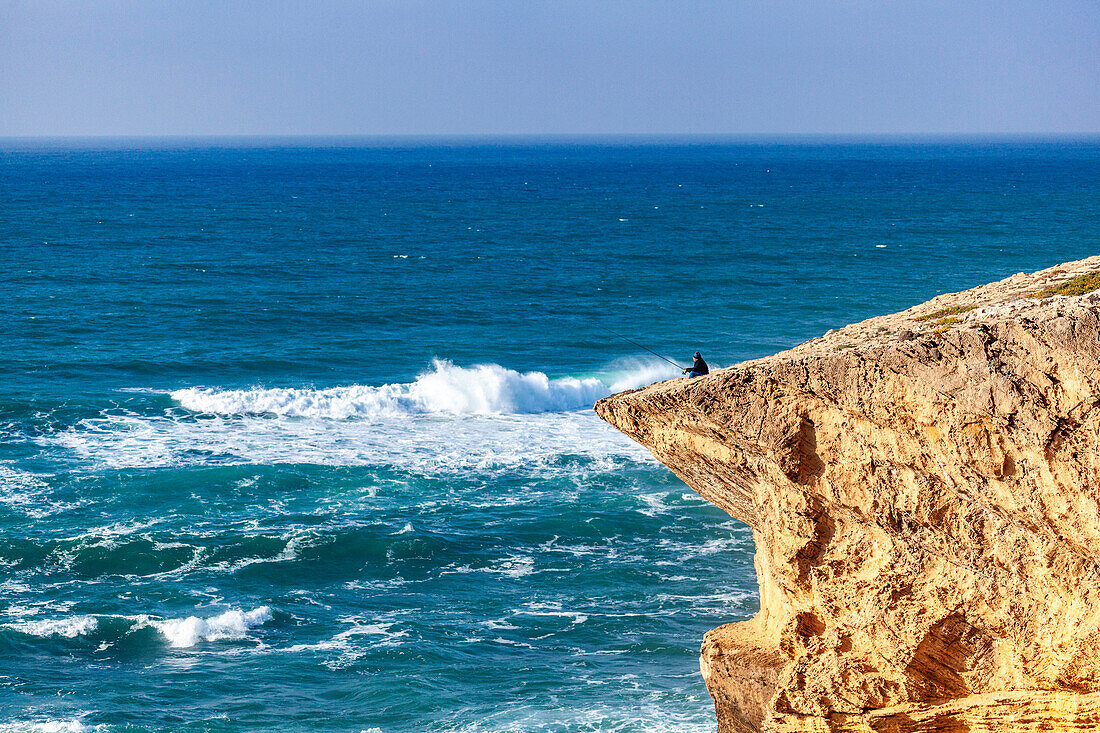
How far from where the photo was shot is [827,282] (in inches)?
2761

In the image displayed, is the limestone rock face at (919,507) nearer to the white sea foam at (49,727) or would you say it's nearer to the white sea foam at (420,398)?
the white sea foam at (49,727)

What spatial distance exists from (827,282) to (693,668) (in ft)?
170

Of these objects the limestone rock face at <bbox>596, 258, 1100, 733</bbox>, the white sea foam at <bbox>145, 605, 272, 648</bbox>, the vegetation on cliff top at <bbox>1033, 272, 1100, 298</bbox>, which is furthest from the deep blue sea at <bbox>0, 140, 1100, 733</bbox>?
the vegetation on cliff top at <bbox>1033, 272, 1100, 298</bbox>

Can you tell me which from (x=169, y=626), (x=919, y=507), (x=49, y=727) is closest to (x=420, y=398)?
(x=169, y=626)

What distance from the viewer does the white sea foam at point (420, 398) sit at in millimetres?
42156

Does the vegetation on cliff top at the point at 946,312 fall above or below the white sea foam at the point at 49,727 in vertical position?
above

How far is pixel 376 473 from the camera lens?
3453cm

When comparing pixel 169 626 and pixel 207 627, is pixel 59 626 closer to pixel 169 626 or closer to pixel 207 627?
pixel 169 626

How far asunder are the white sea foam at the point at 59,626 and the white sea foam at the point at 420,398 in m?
17.7

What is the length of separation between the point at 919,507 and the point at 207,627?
18.3 meters

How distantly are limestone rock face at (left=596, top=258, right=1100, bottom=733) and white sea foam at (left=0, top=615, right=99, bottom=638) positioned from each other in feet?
57.1

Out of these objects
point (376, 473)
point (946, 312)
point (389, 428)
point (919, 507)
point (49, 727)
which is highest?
point (946, 312)

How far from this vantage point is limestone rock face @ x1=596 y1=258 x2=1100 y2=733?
9.09 m

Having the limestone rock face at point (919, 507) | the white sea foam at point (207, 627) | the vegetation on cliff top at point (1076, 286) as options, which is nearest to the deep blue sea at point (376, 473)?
the white sea foam at point (207, 627)
